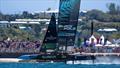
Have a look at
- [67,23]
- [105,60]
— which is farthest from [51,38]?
[105,60]

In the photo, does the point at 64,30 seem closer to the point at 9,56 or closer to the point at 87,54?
the point at 87,54

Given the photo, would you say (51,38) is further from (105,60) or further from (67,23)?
(105,60)

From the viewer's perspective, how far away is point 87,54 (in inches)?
4409

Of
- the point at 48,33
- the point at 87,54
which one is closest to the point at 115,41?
the point at 87,54

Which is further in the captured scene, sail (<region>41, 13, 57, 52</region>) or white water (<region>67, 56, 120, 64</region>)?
white water (<region>67, 56, 120, 64</region>)

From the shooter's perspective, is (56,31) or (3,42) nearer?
(56,31)

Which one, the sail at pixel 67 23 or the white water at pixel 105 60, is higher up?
the sail at pixel 67 23

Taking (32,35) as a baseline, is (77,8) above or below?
above

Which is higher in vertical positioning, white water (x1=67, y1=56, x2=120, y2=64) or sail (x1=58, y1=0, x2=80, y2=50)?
sail (x1=58, y1=0, x2=80, y2=50)

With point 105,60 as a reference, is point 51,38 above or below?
above

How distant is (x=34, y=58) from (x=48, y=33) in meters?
4.70

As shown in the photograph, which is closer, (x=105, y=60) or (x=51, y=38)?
(x=51, y=38)

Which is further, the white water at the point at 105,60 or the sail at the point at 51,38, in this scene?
the white water at the point at 105,60

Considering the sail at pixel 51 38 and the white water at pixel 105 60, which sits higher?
the sail at pixel 51 38
